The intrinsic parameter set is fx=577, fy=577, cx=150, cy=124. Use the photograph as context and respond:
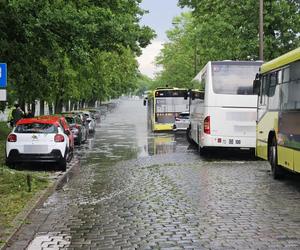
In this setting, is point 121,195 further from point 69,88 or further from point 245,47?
point 69,88

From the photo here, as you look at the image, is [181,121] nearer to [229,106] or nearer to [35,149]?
[229,106]

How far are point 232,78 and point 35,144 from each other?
23.6 ft

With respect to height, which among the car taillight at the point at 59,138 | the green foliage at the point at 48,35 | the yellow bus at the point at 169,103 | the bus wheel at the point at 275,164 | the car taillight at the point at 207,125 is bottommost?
the bus wheel at the point at 275,164

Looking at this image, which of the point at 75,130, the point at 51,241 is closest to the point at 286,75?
the point at 51,241

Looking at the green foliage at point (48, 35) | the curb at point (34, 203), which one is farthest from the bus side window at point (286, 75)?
the green foliage at point (48, 35)

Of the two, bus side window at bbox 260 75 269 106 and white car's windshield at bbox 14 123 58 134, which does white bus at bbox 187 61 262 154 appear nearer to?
bus side window at bbox 260 75 269 106

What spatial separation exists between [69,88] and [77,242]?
1361 inches

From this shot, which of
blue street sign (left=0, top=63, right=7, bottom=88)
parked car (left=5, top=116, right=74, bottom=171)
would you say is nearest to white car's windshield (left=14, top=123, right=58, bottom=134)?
parked car (left=5, top=116, right=74, bottom=171)

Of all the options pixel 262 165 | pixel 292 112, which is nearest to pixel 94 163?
pixel 262 165

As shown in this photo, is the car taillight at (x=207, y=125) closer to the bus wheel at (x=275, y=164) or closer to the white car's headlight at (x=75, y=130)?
the bus wheel at (x=275, y=164)

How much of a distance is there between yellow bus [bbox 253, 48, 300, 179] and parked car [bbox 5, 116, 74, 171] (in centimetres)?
554

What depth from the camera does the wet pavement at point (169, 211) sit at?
7504 mm

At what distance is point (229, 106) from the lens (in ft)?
63.1

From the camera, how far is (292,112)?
1198cm
